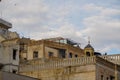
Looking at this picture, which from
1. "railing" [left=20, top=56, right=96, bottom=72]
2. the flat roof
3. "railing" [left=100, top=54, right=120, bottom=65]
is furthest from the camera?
the flat roof

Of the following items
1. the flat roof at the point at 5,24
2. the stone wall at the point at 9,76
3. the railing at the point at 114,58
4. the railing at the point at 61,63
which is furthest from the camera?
the flat roof at the point at 5,24

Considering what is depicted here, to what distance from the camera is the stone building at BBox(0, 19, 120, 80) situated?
44.5 meters

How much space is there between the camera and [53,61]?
47.7 metres

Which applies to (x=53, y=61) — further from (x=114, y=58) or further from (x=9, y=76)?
(x=114, y=58)

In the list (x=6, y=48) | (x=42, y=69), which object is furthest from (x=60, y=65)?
(x=6, y=48)

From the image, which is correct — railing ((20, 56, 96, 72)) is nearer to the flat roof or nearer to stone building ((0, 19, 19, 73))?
Result: stone building ((0, 19, 19, 73))

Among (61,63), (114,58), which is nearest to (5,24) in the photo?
(61,63)

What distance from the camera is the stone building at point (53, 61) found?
146ft

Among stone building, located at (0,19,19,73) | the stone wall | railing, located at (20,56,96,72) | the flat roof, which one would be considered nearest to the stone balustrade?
railing, located at (20,56,96,72)

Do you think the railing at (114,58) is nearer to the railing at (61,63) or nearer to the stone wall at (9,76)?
the railing at (61,63)

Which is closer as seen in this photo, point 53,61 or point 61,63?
point 61,63

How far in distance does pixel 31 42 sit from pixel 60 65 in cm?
1874

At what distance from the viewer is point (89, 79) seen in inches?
1722

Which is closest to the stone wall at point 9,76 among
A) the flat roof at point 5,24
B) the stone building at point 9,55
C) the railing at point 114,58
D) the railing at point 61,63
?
the railing at point 61,63
